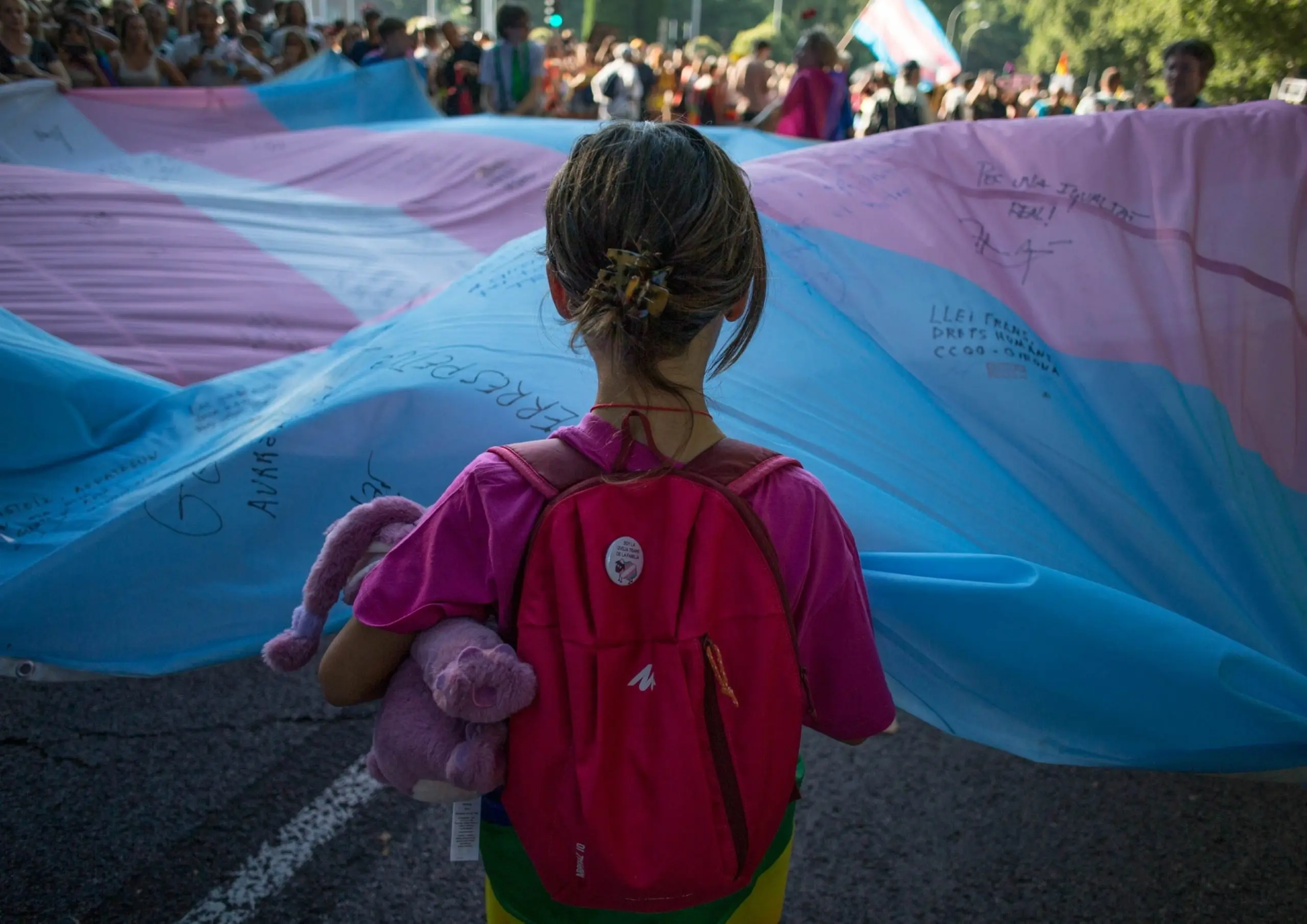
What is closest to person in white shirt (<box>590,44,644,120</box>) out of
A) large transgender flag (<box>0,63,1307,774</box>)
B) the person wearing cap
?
the person wearing cap

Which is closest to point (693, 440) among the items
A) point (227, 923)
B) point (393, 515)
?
point (393, 515)

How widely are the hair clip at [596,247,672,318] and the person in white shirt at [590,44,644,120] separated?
25.3 feet

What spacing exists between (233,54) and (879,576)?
6.62 m

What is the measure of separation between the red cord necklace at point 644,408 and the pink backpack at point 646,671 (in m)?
0.04

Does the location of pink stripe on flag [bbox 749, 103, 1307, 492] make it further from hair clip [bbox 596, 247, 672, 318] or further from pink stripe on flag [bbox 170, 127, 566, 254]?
pink stripe on flag [bbox 170, 127, 566, 254]

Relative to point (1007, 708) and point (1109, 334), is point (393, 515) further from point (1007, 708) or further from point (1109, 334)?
point (1109, 334)

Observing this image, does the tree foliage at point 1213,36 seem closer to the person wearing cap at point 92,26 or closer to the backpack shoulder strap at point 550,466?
the person wearing cap at point 92,26

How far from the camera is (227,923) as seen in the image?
6.57 ft

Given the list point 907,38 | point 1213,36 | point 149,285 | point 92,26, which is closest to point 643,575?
point 149,285

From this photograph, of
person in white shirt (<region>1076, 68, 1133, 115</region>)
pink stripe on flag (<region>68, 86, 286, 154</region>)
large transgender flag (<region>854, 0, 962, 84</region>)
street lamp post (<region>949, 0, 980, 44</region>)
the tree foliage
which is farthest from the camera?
street lamp post (<region>949, 0, 980, 44</region>)

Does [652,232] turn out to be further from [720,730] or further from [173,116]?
[173,116]

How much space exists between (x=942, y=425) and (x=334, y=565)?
3.98 ft

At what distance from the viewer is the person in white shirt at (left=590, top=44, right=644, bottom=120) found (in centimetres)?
846

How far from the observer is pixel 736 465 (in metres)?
1.03
